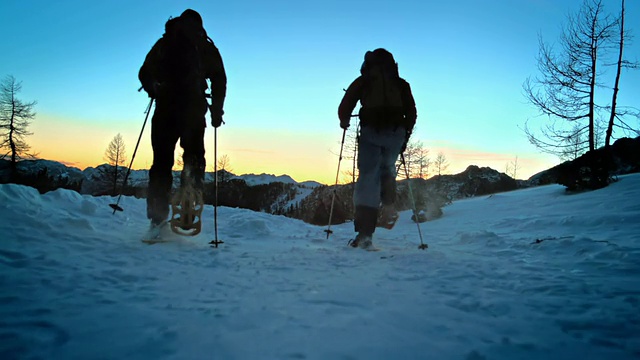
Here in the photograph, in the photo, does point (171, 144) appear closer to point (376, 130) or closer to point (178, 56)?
point (178, 56)

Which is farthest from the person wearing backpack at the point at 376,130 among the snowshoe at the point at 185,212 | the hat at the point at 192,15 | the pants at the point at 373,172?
the hat at the point at 192,15

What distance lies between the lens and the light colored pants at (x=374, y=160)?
11.3 ft

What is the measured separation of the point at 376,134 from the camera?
3.44 metres

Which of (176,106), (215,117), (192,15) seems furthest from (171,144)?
(192,15)

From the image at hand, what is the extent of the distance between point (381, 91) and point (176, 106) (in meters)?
2.39

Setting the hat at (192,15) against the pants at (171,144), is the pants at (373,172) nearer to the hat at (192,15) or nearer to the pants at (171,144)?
the pants at (171,144)

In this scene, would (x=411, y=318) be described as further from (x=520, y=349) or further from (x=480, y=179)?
(x=480, y=179)

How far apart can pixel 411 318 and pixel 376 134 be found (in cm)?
254

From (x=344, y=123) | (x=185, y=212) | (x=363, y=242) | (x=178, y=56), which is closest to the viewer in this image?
(x=185, y=212)

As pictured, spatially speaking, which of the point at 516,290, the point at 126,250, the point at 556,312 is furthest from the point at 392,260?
the point at 126,250

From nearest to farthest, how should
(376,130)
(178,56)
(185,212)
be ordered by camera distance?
1. (185,212)
2. (178,56)
3. (376,130)

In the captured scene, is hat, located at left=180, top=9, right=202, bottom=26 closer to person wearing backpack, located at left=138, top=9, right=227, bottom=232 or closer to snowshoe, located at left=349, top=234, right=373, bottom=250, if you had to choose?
person wearing backpack, located at left=138, top=9, right=227, bottom=232

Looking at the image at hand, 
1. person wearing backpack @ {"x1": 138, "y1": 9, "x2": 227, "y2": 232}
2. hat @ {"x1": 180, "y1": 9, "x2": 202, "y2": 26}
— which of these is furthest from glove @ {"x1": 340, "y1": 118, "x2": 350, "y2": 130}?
hat @ {"x1": 180, "y1": 9, "x2": 202, "y2": 26}

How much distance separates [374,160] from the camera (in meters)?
3.46
